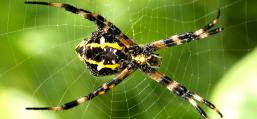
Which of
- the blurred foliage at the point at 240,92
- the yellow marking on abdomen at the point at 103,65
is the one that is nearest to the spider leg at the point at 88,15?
the yellow marking on abdomen at the point at 103,65

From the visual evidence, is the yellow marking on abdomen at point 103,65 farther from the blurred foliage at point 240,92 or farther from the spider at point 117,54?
the blurred foliage at point 240,92

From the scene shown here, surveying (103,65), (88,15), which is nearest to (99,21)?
(88,15)

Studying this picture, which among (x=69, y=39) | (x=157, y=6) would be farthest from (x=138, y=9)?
(x=69, y=39)

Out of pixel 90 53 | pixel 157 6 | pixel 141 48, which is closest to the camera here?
pixel 90 53

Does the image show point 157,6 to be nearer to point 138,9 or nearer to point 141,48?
point 138,9

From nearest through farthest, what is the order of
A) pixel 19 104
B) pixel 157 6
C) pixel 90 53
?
pixel 90 53, pixel 19 104, pixel 157 6

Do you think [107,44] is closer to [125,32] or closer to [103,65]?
[103,65]

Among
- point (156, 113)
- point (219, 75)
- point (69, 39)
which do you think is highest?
point (69, 39)
